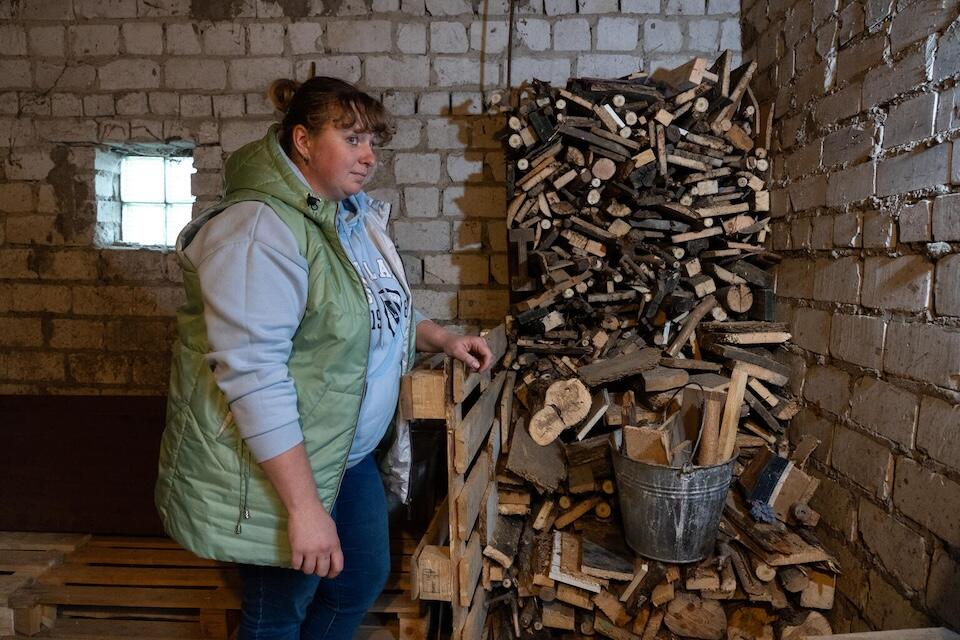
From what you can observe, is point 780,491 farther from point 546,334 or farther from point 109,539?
point 109,539

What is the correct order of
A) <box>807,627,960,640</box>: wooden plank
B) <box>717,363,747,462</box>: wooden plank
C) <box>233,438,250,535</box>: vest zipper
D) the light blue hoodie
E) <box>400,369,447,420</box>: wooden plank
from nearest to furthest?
the light blue hoodie → <box>233,438,250,535</box>: vest zipper → <box>807,627,960,640</box>: wooden plank → <box>400,369,447,420</box>: wooden plank → <box>717,363,747,462</box>: wooden plank

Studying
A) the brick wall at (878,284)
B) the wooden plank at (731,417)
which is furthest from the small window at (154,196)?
the brick wall at (878,284)

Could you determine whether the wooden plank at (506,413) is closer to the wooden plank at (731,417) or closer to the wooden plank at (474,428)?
the wooden plank at (474,428)

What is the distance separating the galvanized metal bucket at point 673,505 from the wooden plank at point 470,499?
1.94ft

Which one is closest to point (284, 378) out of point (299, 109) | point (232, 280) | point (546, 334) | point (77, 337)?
point (232, 280)

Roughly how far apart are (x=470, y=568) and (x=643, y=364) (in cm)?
128

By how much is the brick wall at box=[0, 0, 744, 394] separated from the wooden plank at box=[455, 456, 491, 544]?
1519 millimetres

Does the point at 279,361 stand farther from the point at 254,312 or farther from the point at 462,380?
the point at 462,380

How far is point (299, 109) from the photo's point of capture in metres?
1.58

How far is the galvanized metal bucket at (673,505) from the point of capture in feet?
7.52

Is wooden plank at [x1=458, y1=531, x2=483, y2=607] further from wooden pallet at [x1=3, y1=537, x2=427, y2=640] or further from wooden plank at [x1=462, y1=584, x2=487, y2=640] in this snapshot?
wooden pallet at [x1=3, y1=537, x2=427, y2=640]

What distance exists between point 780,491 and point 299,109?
256 centimetres

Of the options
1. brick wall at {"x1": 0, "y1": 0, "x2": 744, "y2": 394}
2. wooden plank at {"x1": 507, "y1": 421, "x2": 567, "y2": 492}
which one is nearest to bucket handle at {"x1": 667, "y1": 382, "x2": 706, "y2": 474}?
wooden plank at {"x1": 507, "y1": 421, "x2": 567, "y2": 492}

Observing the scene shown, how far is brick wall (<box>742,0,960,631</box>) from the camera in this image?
200 centimetres
